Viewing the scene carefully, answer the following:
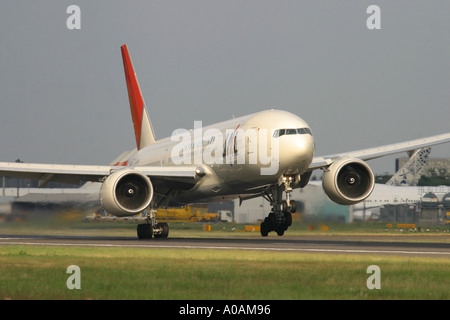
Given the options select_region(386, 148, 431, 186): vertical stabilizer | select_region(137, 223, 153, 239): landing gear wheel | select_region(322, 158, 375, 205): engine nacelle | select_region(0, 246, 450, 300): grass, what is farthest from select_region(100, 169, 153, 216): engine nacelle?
select_region(386, 148, 431, 186): vertical stabilizer

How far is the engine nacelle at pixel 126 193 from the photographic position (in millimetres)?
31500

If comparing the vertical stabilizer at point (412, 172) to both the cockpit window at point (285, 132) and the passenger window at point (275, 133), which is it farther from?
the passenger window at point (275, 133)

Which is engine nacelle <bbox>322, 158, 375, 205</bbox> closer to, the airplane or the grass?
the airplane

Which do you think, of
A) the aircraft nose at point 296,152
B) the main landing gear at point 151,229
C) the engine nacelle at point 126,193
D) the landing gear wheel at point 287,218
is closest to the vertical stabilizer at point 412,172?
the landing gear wheel at point 287,218

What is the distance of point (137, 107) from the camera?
48.1 metres

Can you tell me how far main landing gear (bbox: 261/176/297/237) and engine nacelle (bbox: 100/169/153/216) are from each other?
5570 mm

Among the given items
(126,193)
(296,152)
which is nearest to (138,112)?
A: (126,193)

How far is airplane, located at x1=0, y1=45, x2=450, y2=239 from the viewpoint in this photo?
1247 inches

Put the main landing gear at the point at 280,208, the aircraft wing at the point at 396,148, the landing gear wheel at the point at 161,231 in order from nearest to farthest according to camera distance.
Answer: the main landing gear at the point at 280,208 → the landing gear wheel at the point at 161,231 → the aircraft wing at the point at 396,148

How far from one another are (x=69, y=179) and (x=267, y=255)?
18.9 meters

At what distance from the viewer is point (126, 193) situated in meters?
32.5

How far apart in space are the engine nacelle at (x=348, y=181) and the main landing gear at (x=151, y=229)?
7767 mm
